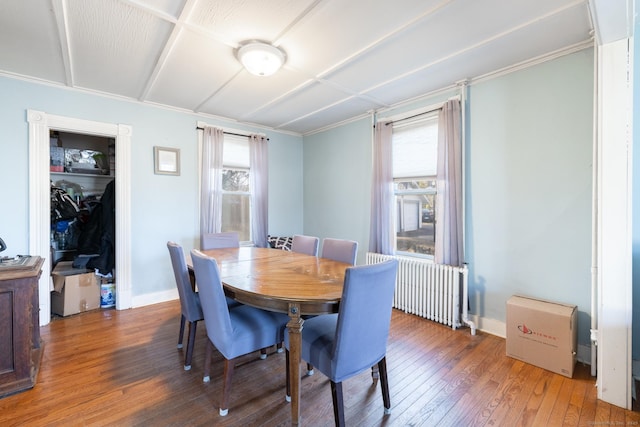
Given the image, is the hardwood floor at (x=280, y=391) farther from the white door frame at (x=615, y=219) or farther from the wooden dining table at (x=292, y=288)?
the wooden dining table at (x=292, y=288)

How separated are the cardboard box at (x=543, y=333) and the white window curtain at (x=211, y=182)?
11.1 feet

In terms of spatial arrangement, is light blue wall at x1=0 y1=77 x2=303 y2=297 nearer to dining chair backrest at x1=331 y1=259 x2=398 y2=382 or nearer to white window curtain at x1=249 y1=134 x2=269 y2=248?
white window curtain at x1=249 y1=134 x2=269 y2=248

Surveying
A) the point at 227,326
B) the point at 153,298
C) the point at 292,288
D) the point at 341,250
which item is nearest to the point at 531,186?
the point at 341,250

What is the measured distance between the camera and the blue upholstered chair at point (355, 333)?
4.54ft

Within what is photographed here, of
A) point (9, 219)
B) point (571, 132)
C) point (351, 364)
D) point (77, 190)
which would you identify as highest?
point (571, 132)

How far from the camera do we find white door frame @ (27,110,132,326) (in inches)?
111

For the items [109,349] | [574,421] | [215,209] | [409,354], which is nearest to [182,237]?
[215,209]

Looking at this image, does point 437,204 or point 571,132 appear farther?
point 437,204

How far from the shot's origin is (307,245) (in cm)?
304

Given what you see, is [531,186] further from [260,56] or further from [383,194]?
[260,56]

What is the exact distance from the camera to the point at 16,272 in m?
1.88

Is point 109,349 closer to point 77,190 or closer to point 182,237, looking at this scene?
point 182,237

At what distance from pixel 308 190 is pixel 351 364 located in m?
3.56

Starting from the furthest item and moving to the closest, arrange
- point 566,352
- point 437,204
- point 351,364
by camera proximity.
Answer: point 437,204, point 566,352, point 351,364
